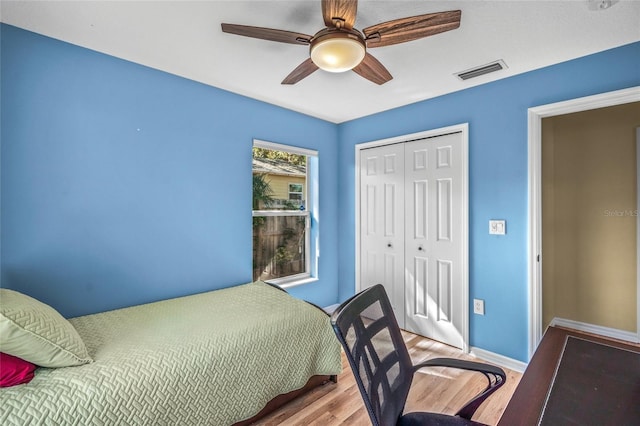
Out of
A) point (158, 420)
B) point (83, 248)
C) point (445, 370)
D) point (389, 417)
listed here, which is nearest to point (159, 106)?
point (83, 248)

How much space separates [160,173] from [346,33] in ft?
5.80

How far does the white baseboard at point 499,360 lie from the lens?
248cm

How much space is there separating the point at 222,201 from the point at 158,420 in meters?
1.74

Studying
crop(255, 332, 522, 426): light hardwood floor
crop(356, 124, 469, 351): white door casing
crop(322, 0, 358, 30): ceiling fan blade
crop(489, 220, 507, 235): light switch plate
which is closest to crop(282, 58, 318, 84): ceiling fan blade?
crop(322, 0, 358, 30): ceiling fan blade

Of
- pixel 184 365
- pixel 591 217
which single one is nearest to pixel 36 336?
pixel 184 365

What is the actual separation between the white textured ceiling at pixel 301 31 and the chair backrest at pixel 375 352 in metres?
1.53

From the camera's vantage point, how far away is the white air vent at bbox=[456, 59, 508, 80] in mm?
2270

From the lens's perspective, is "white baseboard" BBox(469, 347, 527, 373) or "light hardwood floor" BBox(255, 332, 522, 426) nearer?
"light hardwood floor" BBox(255, 332, 522, 426)

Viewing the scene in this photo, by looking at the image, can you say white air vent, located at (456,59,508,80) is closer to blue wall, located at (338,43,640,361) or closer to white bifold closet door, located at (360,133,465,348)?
blue wall, located at (338,43,640,361)

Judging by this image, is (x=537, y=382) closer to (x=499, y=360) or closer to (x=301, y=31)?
(x=499, y=360)

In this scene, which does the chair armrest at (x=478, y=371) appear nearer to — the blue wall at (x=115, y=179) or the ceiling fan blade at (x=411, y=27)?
the ceiling fan blade at (x=411, y=27)

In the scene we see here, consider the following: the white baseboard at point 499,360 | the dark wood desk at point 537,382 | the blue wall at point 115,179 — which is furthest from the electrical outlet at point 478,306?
the blue wall at point 115,179

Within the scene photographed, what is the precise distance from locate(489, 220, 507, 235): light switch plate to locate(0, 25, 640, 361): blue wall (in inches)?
1.8

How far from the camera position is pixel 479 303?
2703 mm
